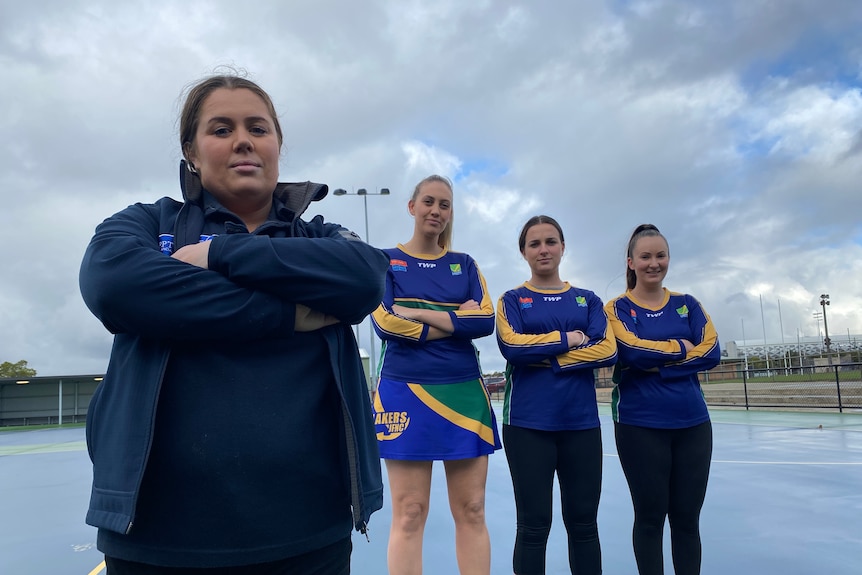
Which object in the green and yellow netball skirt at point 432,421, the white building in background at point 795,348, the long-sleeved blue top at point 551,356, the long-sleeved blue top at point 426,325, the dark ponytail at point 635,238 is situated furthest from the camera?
→ the white building in background at point 795,348

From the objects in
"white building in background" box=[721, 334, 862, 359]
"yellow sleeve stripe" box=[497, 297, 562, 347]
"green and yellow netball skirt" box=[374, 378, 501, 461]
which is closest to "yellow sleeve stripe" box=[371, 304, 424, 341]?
"green and yellow netball skirt" box=[374, 378, 501, 461]

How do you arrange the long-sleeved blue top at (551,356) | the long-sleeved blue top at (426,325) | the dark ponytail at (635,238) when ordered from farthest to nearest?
1. the dark ponytail at (635,238)
2. the long-sleeved blue top at (551,356)
3. the long-sleeved blue top at (426,325)

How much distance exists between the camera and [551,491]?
272 cm

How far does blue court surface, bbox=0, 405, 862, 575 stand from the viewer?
3264mm

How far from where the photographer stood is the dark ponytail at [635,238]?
10.5 ft

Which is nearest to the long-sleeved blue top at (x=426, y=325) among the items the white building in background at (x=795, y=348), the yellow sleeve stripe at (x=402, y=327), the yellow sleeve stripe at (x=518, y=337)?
the yellow sleeve stripe at (x=402, y=327)

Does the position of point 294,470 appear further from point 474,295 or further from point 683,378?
point 683,378

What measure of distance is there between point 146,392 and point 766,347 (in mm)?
55616

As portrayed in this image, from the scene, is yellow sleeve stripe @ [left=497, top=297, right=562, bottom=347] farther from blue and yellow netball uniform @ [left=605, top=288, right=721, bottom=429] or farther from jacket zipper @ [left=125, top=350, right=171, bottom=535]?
jacket zipper @ [left=125, top=350, right=171, bottom=535]

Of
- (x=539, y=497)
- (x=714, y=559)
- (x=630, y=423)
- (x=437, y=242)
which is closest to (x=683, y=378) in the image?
(x=630, y=423)

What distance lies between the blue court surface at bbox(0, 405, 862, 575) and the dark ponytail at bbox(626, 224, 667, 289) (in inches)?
58.5

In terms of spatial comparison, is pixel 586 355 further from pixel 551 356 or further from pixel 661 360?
pixel 661 360

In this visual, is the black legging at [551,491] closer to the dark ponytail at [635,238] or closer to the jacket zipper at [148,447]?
the dark ponytail at [635,238]

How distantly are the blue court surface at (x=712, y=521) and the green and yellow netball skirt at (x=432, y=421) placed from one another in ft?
3.23
